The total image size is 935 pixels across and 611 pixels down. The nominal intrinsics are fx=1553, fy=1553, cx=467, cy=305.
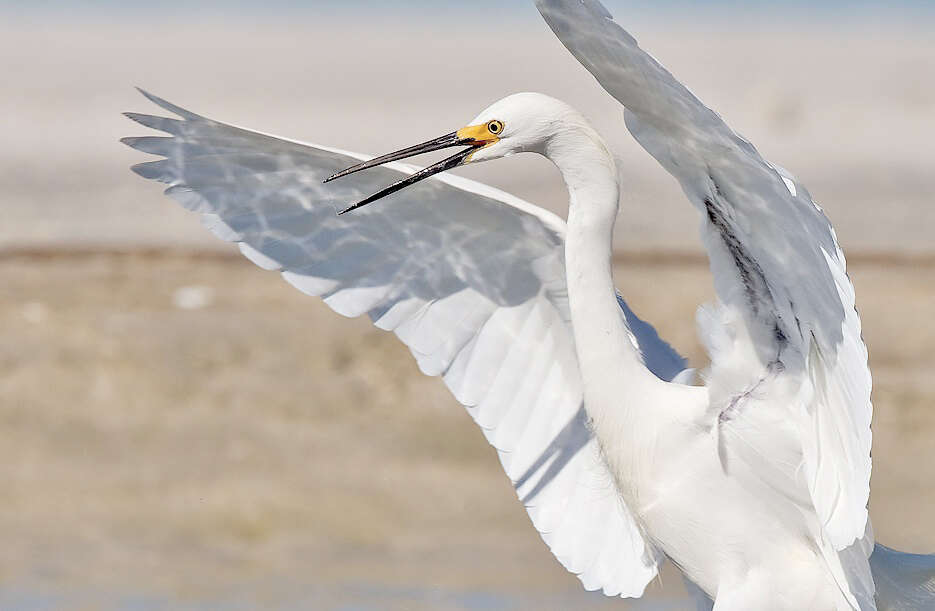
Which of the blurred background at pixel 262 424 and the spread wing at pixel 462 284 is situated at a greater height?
the spread wing at pixel 462 284

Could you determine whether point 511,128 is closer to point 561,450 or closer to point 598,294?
point 598,294

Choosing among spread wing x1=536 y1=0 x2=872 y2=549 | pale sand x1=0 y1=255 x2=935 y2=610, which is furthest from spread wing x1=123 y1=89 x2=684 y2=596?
pale sand x1=0 y1=255 x2=935 y2=610

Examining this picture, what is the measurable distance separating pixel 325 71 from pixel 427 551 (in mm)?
52521

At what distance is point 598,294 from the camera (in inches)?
221

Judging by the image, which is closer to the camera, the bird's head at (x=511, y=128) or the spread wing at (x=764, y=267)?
the spread wing at (x=764, y=267)

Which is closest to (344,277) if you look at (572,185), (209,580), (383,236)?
(383,236)

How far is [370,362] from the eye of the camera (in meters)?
11.8

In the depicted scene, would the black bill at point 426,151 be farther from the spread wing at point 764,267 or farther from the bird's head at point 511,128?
the spread wing at point 764,267

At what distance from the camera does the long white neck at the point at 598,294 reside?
5516 millimetres

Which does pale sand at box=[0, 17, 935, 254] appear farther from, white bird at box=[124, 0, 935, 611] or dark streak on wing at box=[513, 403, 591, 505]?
dark streak on wing at box=[513, 403, 591, 505]

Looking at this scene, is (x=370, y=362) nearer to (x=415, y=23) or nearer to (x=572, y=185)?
(x=572, y=185)

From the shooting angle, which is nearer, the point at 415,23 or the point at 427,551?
the point at 427,551

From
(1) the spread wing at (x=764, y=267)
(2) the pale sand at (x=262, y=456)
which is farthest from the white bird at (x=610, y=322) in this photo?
(2) the pale sand at (x=262, y=456)

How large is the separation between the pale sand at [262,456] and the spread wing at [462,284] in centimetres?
185
